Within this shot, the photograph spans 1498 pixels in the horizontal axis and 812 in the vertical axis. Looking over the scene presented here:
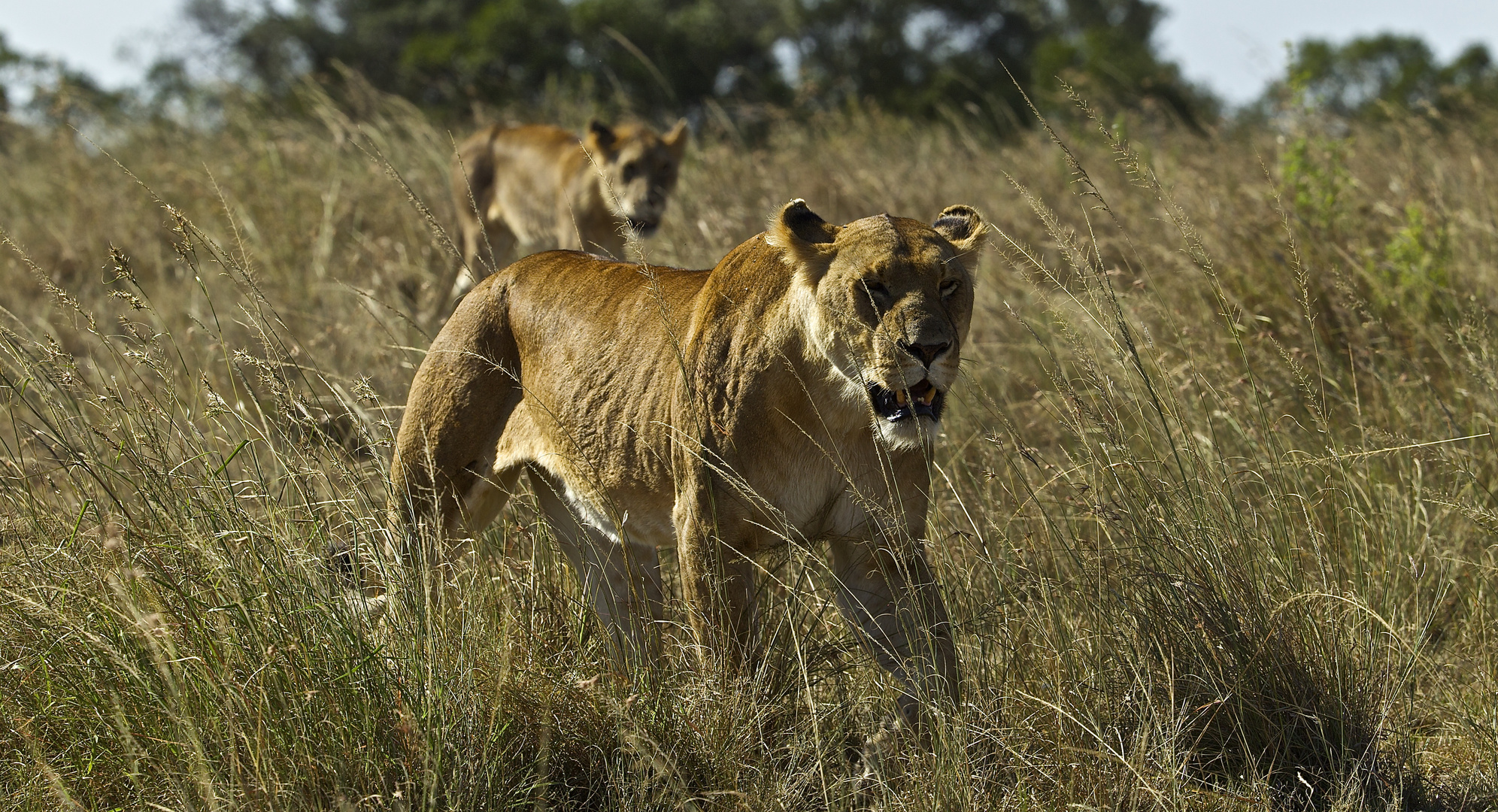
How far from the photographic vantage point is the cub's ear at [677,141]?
9500 millimetres

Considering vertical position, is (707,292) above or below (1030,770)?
above

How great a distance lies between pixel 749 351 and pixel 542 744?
1091mm

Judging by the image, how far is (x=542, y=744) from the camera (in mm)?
2584

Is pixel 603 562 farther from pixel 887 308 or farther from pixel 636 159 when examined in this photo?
pixel 636 159

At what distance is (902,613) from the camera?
125 inches

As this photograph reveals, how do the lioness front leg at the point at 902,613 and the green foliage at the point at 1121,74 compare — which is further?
the green foliage at the point at 1121,74

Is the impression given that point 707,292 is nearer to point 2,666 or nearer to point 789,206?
point 789,206

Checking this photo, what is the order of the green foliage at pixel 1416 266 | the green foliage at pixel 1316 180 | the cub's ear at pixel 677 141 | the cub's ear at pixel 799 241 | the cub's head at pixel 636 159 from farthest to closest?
the cub's ear at pixel 677 141
the cub's head at pixel 636 159
the green foliage at pixel 1316 180
the green foliage at pixel 1416 266
the cub's ear at pixel 799 241

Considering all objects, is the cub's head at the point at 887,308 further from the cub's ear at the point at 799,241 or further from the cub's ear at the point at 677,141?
Result: the cub's ear at the point at 677,141

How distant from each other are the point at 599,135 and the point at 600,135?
0.04 feet

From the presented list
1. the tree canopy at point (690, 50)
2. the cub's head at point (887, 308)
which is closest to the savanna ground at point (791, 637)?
the cub's head at point (887, 308)

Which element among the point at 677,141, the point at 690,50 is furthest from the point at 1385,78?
the point at 677,141

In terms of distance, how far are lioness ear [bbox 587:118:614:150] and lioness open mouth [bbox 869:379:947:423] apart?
657 cm

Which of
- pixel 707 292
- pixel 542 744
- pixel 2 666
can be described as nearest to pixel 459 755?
pixel 542 744
